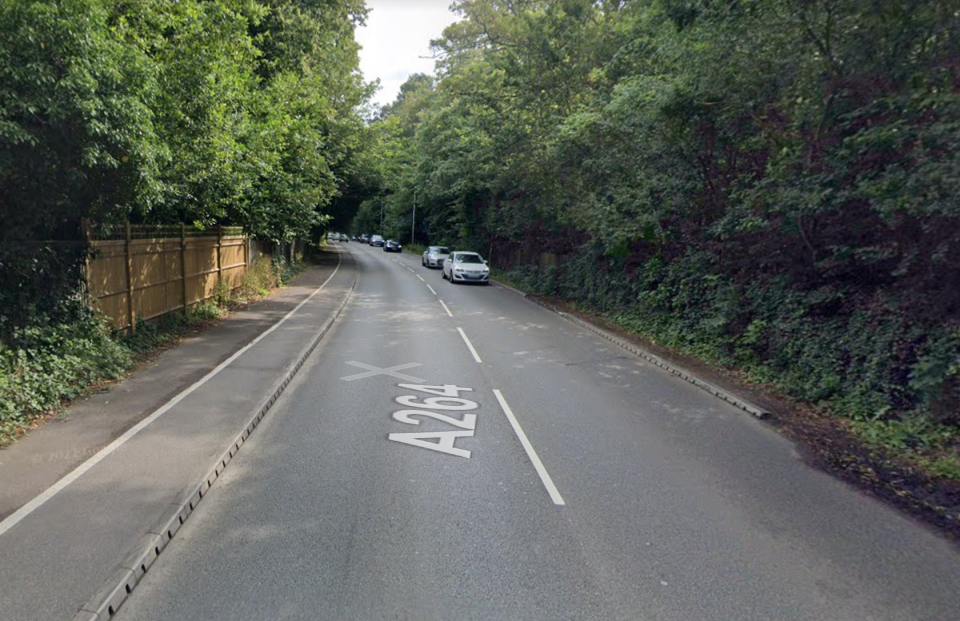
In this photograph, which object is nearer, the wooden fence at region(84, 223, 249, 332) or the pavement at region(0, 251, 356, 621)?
the pavement at region(0, 251, 356, 621)

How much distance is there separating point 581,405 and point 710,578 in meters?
4.33

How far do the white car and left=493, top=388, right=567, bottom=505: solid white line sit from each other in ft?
65.3

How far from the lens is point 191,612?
365cm

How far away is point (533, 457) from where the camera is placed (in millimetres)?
6383

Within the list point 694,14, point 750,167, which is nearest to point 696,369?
point 750,167

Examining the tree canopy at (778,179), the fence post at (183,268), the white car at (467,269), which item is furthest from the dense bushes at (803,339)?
the white car at (467,269)

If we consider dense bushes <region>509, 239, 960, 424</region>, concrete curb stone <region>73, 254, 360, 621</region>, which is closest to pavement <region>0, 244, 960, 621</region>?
concrete curb stone <region>73, 254, 360, 621</region>

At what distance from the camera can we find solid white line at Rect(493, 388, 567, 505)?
17.8 ft

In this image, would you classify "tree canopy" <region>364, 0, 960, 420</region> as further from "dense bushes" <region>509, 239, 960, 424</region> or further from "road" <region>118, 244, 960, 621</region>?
"road" <region>118, 244, 960, 621</region>

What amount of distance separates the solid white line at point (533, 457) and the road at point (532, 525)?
28 mm

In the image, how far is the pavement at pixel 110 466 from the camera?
3.87 metres

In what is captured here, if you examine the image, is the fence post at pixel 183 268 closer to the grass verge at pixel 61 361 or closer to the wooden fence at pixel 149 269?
the wooden fence at pixel 149 269

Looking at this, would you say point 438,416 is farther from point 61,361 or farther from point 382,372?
point 61,361

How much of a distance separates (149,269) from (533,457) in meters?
9.18
